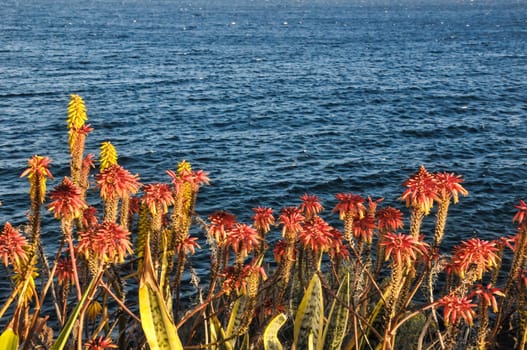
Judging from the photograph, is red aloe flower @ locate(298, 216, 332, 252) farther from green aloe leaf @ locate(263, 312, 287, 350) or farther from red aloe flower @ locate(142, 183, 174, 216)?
red aloe flower @ locate(142, 183, 174, 216)

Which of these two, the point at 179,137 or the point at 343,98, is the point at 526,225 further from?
the point at 343,98

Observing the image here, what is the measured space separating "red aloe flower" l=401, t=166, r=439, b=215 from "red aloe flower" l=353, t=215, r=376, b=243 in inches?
55.8

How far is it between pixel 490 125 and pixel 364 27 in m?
97.7

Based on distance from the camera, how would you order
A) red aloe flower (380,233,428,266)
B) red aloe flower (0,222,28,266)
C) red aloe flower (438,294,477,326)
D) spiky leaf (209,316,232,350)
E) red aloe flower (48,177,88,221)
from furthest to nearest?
spiky leaf (209,316,232,350) → red aloe flower (438,294,477,326) → red aloe flower (0,222,28,266) → red aloe flower (48,177,88,221) → red aloe flower (380,233,428,266)

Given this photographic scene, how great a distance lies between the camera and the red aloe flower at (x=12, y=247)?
8.91 meters

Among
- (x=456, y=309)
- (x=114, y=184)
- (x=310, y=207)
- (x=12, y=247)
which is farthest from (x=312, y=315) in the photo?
(x=12, y=247)

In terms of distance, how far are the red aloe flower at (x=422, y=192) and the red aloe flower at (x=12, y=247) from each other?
5.39 meters

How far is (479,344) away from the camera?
9898 millimetres

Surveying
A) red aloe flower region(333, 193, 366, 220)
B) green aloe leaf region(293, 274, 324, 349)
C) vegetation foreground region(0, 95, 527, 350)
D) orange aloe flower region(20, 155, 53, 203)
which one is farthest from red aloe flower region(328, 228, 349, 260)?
orange aloe flower region(20, 155, 53, 203)

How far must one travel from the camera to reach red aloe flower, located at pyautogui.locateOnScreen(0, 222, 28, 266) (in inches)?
351

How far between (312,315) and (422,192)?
2.63 meters

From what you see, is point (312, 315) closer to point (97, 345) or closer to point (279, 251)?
point (279, 251)

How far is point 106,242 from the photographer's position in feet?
27.8

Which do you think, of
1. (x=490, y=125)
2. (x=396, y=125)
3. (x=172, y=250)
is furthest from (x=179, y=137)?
(x=172, y=250)
